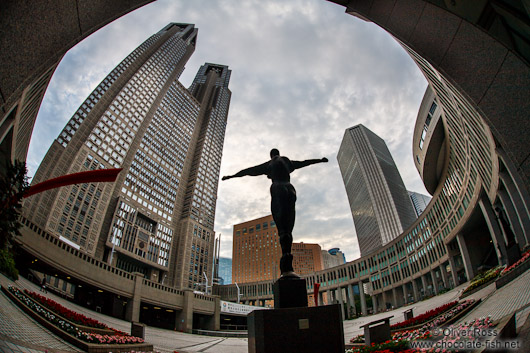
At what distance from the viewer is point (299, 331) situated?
4340 millimetres

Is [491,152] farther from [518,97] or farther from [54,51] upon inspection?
[54,51]

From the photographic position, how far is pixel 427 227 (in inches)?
2073

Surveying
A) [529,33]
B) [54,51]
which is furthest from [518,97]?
[54,51]

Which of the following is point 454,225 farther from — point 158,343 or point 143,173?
point 143,173

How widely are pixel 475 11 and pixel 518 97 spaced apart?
1.68 m

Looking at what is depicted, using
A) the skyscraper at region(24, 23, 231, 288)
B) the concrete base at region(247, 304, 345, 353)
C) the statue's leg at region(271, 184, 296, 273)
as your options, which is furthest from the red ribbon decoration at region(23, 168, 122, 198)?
the skyscraper at region(24, 23, 231, 288)

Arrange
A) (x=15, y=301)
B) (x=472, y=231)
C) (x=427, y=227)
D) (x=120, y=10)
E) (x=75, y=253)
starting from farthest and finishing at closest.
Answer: (x=427, y=227), (x=472, y=231), (x=75, y=253), (x=15, y=301), (x=120, y=10)

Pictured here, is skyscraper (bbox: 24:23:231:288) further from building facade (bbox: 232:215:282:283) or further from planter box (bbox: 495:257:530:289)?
planter box (bbox: 495:257:530:289)

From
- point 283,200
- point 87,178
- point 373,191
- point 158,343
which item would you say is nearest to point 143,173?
point 158,343

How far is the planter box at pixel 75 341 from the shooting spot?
7.52 metres

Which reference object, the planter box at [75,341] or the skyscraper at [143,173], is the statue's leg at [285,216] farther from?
the skyscraper at [143,173]

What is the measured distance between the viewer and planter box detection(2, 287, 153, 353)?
24.7 ft

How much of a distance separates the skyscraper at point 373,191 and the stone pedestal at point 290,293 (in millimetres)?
130412

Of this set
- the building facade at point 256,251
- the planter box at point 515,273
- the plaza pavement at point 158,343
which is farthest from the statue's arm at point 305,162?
the building facade at point 256,251
